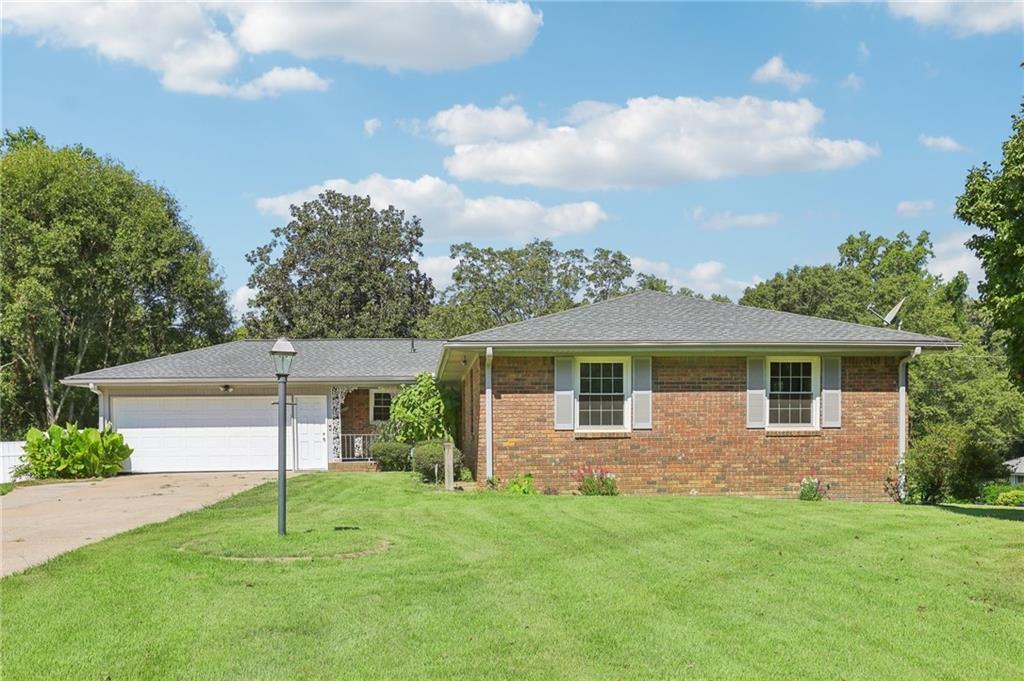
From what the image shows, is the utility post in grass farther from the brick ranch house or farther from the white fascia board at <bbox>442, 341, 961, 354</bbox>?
the white fascia board at <bbox>442, 341, 961, 354</bbox>

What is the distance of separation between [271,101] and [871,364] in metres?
13.6

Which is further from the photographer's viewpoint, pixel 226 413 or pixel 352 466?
pixel 226 413

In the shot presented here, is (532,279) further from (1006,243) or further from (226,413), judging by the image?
(1006,243)

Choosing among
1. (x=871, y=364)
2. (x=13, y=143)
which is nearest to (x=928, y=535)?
(x=871, y=364)

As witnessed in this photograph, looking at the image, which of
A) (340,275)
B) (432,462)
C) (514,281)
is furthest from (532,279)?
(432,462)

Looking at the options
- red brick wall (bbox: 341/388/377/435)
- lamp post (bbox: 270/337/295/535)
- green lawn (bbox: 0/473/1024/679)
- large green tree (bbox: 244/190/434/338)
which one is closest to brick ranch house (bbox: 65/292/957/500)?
green lawn (bbox: 0/473/1024/679)

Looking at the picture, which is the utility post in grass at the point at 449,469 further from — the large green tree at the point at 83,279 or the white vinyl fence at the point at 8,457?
the large green tree at the point at 83,279

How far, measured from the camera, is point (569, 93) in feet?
72.0

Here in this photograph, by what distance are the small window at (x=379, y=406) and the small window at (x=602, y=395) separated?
37.0 feet

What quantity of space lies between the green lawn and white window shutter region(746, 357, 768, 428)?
219 inches

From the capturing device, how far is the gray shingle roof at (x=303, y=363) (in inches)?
1043

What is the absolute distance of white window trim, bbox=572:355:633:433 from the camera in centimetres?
1788

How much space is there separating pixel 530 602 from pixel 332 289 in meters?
41.9

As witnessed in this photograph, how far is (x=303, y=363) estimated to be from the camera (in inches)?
1112
